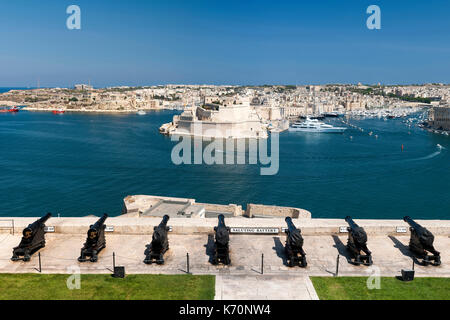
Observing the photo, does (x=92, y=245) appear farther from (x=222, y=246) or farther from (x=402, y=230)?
(x=402, y=230)

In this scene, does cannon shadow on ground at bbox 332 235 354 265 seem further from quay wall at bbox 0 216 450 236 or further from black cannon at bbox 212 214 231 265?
black cannon at bbox 212 214 231 265

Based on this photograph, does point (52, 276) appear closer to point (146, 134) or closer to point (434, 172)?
point (434, 172)

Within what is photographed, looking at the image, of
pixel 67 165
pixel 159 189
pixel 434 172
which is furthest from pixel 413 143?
pixel 67 165

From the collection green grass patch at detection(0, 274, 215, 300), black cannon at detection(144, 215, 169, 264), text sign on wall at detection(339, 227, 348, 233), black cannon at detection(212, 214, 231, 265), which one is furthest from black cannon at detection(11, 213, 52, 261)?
text sign on wall at detection(339, 227, 348, 233)

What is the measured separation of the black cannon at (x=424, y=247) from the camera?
222 inches

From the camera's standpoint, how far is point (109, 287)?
492 centimetres

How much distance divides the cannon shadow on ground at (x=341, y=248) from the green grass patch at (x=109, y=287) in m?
Answer: 2.30

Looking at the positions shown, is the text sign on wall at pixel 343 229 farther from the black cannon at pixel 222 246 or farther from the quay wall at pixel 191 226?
the black cannon at pixel 222 246

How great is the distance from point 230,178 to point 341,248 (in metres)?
22.1

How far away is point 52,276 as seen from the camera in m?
5.20
